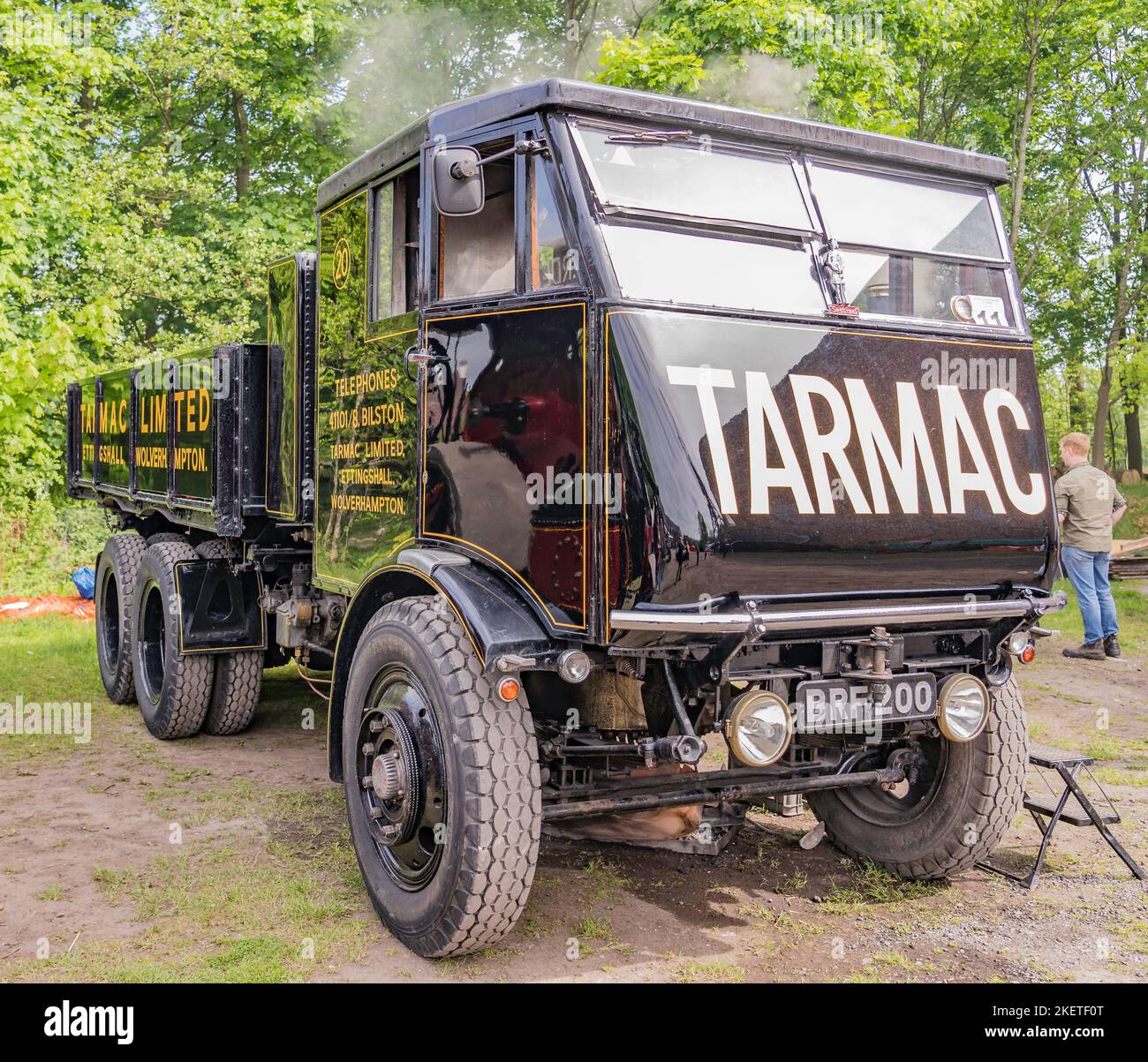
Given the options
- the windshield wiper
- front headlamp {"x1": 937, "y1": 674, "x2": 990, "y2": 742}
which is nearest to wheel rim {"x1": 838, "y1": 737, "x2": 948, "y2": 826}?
front headlamp {"x1": 937, "y1": 674, "x2": 990, "y2": 742}

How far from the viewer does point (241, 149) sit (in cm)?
1816

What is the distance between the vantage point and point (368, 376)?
5047 millimetres

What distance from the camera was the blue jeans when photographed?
34.7 feet

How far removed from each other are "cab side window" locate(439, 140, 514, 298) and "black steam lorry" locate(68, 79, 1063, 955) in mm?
14

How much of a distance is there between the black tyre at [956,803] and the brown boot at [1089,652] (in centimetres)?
634

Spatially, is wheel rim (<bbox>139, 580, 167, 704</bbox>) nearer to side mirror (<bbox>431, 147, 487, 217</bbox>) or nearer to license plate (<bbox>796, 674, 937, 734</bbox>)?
side mirror (<bbox>431, 147, 487, 217</bbox>)

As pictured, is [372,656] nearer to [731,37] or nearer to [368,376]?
[368,376]

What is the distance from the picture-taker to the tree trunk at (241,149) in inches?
709

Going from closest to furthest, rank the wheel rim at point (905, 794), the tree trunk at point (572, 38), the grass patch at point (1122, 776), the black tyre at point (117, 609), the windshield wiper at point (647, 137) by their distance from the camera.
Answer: the windshield wiper at point (647, 137) < the wheel rim at point (905, 794) < the grass patch at point (1122, 776) < the black tyre at point (117, 609) < the tree trunk at point (572, 38)

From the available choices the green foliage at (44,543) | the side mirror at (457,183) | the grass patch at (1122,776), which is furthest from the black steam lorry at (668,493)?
the green foliage at (44,543)

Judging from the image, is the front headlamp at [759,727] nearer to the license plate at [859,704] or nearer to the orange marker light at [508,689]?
the license plate at [859,704]

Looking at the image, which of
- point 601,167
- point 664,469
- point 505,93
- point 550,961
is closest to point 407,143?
point 505,93

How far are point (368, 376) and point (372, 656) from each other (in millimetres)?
1297

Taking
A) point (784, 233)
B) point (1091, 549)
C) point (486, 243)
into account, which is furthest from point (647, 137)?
point (1091, 549)
